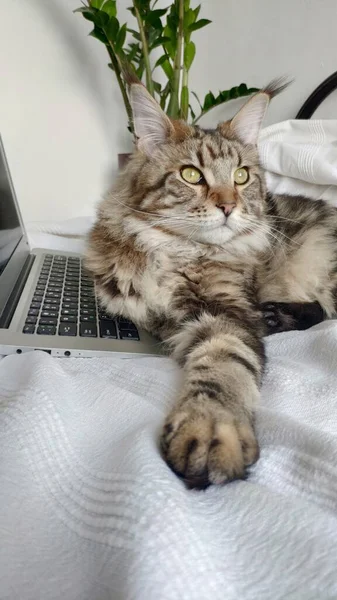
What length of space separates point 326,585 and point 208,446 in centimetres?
21

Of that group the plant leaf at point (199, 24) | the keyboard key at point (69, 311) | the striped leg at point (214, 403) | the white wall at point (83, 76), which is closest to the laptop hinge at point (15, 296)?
the keyboard key at point (69, 311)

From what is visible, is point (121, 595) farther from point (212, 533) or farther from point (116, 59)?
point (116, 59)

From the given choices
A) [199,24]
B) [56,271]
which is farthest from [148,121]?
[199,24]

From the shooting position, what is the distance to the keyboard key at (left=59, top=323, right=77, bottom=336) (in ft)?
2.81

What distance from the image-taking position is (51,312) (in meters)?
0.94

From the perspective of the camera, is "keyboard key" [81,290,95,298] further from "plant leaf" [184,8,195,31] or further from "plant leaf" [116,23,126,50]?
"plant leaf" [184,8,195,31]

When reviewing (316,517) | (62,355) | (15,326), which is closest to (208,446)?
(316,517)

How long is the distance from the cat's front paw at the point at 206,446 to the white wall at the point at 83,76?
1866 mm

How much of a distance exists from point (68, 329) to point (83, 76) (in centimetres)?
178

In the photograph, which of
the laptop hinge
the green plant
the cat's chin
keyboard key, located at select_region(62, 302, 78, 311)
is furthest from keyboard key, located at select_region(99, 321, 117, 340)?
the green plant

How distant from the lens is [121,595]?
0.29 metres

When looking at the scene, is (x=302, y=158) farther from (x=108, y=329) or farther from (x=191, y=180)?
(x=108, y=329)

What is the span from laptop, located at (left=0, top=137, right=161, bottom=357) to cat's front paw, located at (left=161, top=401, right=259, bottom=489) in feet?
1.06

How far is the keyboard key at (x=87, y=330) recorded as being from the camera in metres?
0.87
